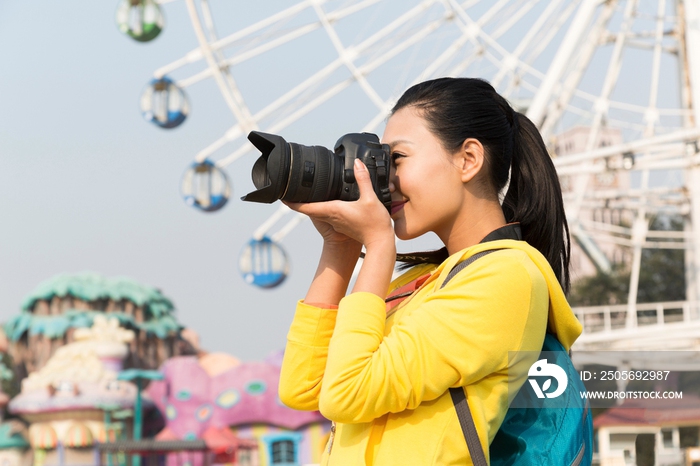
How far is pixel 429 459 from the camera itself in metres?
1.13

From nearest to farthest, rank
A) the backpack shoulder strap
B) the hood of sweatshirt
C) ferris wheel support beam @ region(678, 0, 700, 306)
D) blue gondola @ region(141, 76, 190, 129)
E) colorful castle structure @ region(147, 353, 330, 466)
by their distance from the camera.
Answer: the backpack shoulder strap, the hood of sweatshirt, ferris wheel support beam @ region(678, 0, 700, 306), blue gondola @ region(141, 76, 190, 129), colorful castle structure @ region(147, 353, 330, 466)

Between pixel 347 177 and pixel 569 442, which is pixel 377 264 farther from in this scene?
pixel 569 442

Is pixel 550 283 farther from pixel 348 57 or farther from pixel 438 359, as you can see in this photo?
pixel 348 57

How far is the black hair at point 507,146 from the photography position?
1358 millimetres

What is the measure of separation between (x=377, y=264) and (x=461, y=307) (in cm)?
16

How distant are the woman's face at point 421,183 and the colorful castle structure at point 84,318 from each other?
16806 millimetres

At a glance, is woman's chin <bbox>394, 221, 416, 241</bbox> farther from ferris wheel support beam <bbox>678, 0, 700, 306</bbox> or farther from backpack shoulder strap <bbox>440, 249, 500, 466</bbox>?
ferris wheel support beam <bbox>678, 0, 700, 306</bbox>

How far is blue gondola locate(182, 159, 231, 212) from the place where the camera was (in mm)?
8619

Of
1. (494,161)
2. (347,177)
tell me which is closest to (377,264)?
(347,177)

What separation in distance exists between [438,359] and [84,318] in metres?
17.5

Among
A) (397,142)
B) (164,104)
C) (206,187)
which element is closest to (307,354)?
(397,142)

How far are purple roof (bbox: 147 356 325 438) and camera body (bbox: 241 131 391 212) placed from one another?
38.9 feet

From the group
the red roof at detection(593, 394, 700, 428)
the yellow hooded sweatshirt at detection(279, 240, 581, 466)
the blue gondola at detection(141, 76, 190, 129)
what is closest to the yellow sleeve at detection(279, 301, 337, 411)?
the yellow hooded sweatshirt at detection(279, 240, 581, 466)

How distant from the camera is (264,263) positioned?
851 centimetres
